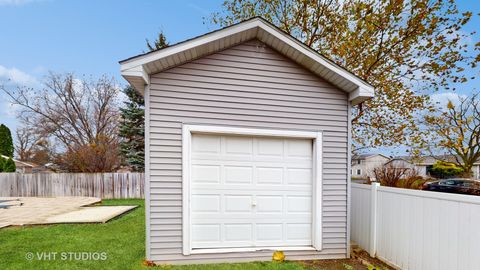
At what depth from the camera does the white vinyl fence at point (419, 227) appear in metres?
3.00

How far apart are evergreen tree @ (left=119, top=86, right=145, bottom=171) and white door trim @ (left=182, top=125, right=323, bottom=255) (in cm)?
1306

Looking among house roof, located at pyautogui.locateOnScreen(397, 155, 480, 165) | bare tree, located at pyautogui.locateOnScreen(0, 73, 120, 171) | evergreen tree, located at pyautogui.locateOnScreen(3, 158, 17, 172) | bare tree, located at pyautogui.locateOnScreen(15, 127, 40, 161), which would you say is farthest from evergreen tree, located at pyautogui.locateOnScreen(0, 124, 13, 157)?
house roof, located at pyautogui.locateOnScreen(397, 155, 480, 165)

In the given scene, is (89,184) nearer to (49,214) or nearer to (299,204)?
(49,214)

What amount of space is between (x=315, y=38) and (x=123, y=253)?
9988 mm

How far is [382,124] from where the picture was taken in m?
10.1

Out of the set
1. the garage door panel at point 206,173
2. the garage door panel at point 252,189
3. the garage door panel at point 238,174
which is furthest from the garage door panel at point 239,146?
the garage door panel at point 252,189

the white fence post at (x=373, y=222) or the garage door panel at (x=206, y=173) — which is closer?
the garage door panel at (x=206, y=173)

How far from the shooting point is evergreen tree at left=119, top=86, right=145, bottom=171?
16172 mm

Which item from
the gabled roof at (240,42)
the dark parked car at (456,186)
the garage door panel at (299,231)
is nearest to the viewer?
the gabled roof at (240,42)

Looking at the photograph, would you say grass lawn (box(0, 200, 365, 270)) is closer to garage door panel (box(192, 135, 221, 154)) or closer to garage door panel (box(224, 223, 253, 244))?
garage door panel (box(224, 223, 253, 244))

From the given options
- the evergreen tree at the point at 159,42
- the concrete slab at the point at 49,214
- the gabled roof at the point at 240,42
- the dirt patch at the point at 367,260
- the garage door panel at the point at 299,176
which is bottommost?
the concrete slab at the point at 49,214

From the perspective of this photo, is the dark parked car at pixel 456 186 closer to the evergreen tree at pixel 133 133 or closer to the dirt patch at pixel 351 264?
the dirt patch at pixel 351 264

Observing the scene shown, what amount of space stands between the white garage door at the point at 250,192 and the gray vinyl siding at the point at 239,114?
0.29m

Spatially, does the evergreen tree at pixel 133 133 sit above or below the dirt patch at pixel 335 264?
above
